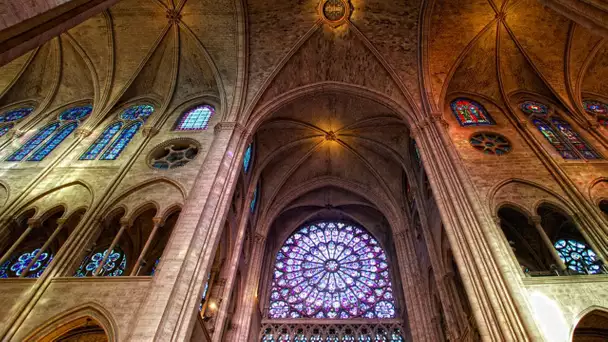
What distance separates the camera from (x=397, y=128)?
16.1m

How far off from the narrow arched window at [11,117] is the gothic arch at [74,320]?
29.1 ft

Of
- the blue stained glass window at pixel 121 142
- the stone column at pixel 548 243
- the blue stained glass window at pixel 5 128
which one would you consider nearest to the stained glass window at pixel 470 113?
the stone column at pixel 548 243

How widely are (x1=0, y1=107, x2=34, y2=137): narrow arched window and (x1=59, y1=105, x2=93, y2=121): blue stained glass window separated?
1382 mm

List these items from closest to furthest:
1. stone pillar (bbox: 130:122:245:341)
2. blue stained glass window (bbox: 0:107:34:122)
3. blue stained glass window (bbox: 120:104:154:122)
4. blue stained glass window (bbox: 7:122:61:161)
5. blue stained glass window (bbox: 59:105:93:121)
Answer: stone pillar (bbox: 130:122:245:341), blue stained glass window (bbox: 7:122:61:161), blue stained glass window (bbox: 0:107:34:122), blue stained glass window (bbox: 120:104:154:122), blue stained glass window (bbox: 59:105:93:121)

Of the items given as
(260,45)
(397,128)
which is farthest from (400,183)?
(260,45)

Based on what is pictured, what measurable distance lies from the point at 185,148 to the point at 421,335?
398 inches

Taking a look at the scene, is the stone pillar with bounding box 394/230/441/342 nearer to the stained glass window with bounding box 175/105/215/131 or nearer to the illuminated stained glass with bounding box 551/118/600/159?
the illuminated stained glass with bounding box 551/118/600/159

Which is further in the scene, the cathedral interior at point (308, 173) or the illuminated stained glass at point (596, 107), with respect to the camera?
the illuminated stained glass at point (596, 107)

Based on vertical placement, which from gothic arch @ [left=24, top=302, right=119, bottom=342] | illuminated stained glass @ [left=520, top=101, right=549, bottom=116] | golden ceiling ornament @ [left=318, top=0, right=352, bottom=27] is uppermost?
golden ceiling ornament @ [left=318, top=0, right=352, bottom=27]

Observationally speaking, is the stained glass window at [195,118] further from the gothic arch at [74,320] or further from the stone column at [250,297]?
the gothic arch at [74,320]

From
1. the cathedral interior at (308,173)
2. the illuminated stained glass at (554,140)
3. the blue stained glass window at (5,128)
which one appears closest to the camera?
the cathedral interior at (308,173)

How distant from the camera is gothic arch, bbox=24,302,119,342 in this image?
7434mm

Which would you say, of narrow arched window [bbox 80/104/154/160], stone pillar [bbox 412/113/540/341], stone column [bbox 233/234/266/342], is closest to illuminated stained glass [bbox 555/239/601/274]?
stone pillar [bbox 412/113/540/341]

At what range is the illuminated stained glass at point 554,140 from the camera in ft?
37.6
